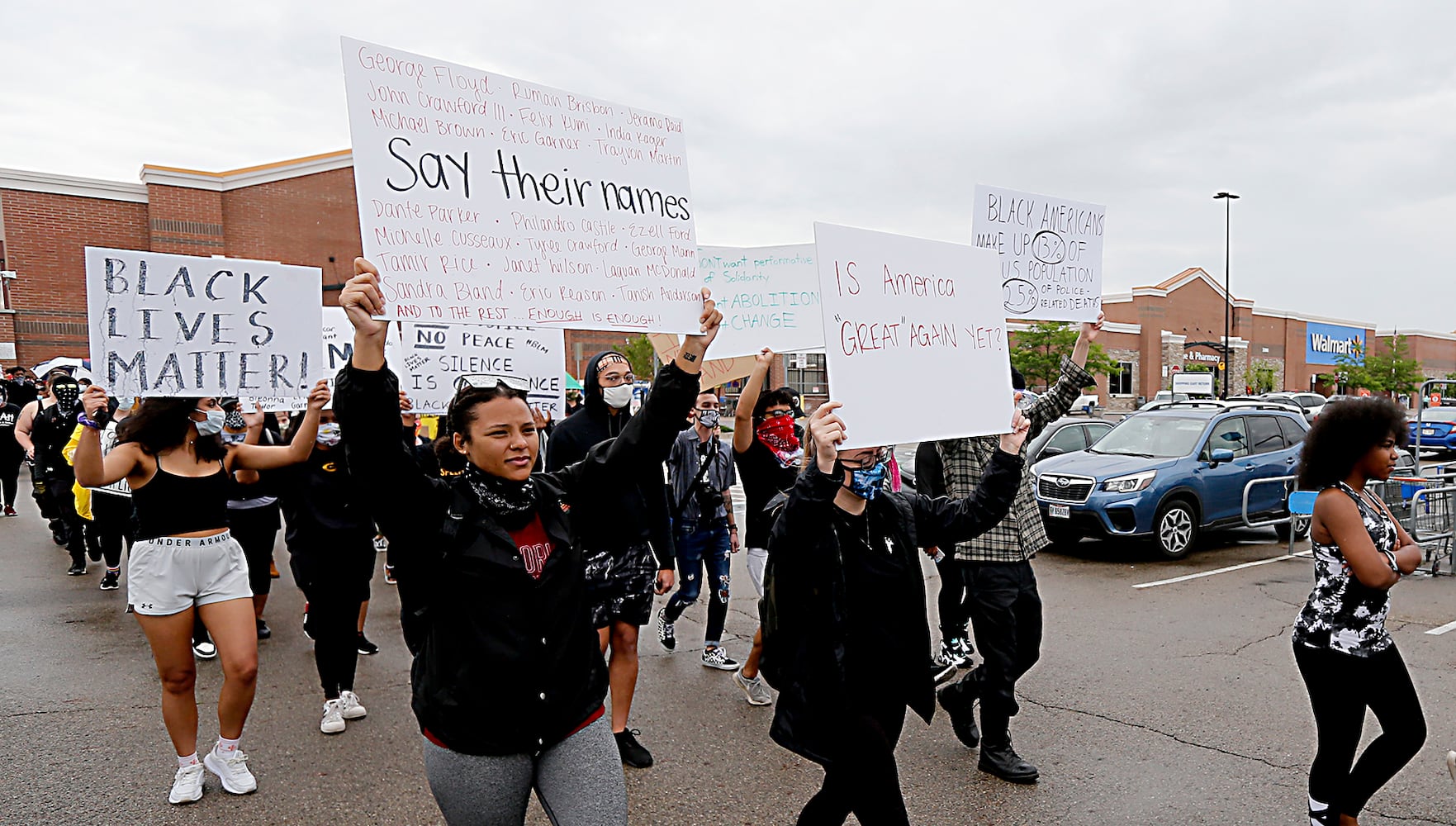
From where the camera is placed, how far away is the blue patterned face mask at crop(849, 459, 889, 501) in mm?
2953

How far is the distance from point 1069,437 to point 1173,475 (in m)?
3.87

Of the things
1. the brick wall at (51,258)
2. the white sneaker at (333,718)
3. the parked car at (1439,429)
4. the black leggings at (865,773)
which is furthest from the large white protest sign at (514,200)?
the brick wall at (51,258)

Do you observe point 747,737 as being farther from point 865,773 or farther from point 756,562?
point 865,773

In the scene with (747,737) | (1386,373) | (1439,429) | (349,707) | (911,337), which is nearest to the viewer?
(911,337)

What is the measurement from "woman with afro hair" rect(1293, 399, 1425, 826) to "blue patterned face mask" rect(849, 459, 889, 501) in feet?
5.55

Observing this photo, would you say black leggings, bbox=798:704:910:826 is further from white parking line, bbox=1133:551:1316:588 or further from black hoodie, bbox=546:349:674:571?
white parking line, bbox=1133:551:1316:588

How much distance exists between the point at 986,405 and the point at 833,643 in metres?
1.03

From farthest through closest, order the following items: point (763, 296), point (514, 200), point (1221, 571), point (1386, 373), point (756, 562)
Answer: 1. point (1386, 373)
2. point (1221, 571)
3. point (756, 562)
4. point (763, 296)
5. point (514, 200)

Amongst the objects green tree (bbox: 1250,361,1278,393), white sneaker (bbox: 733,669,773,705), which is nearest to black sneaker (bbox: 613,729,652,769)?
white sneaker (bbox: 733,669,773,705)

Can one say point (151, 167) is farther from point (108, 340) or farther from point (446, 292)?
point (446, 292)

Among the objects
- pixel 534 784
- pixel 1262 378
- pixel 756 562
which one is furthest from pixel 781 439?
pixel 1262 378

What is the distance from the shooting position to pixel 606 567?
14.1ft

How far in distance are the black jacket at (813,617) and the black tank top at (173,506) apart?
2.68 metres

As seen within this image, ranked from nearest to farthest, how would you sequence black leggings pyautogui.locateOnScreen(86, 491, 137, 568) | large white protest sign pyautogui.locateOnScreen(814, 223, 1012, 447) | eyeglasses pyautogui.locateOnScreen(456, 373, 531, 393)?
eyeglasses pyautogui.locateOnScreen(456, 373, 531, 393) → large white protest sign pyautogui.locateOnScreen(814, 223, 1012, 447) → black leggings pyautogui.locateOnScreen(86, 491, 137, 568)
